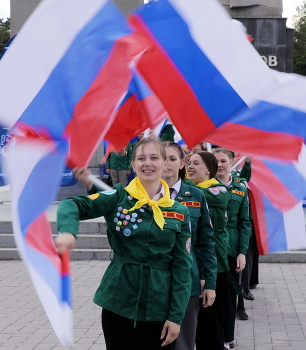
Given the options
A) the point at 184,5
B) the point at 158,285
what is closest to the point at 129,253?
the point at 158,285

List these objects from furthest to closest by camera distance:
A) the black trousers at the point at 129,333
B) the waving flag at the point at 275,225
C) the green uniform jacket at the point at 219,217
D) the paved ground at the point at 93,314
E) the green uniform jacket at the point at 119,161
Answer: the green uniform jacket at the point at 119,161 → the waving flag at the point at 275,225 → the paved ground at the point at 93,314 → the green uniform jacket at the point at 219,217 → the black trousers at the point at 129,333

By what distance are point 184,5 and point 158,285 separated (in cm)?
159

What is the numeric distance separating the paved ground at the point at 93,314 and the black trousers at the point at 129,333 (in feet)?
7.69

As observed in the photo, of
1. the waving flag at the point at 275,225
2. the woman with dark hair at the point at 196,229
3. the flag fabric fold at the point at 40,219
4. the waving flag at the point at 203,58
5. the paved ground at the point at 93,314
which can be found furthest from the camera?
the waving flag at the point at 275,225

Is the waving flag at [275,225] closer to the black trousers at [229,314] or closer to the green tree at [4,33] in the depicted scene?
the black trousers at [229,314]

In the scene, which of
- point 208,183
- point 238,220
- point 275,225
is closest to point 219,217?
point 208,183

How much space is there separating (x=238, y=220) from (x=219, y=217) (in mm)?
851

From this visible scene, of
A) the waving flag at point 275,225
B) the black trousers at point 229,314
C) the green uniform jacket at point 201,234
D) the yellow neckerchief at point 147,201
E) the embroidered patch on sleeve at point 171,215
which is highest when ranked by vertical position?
the yellow neckerchief at point 147,201

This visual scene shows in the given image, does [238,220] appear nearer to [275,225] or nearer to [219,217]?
[275,225]

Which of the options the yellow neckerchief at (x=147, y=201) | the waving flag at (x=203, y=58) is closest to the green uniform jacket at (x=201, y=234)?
the waving flag at (x=203, y=58)

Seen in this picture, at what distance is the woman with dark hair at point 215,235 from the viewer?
5.24m

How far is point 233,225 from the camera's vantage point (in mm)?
6094

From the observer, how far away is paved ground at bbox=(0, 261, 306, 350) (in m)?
6.18

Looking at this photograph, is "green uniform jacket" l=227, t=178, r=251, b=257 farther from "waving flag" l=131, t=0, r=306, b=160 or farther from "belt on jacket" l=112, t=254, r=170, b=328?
"belt on jacket" l=112, t=254, r=170, b=328
